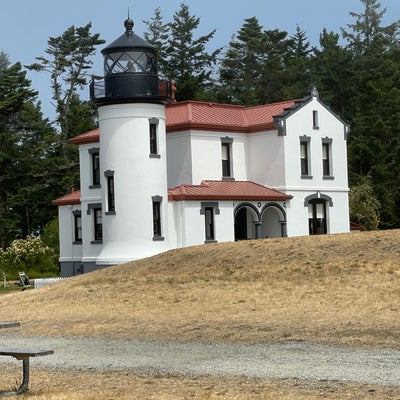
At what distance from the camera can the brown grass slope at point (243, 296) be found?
21562 millimetres

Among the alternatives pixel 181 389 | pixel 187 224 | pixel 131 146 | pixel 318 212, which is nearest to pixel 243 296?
pixel 181 389

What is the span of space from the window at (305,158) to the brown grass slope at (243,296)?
1592cm

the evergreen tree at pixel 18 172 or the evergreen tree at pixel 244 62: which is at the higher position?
the evergreen tree at pixel 244 62

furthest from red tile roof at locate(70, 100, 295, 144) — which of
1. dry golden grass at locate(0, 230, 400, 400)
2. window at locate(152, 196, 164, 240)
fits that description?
dry golden grass at locate(0, 230, 400, 400)

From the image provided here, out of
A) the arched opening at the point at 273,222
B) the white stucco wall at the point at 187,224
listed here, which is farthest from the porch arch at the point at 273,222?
the white stucco wall at the point at 187,224

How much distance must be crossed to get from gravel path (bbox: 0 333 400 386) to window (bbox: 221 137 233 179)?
89.8ft

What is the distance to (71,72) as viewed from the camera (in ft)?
273

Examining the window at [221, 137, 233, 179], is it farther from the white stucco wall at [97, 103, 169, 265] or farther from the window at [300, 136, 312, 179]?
the white stucco wall at [97, 103, 169, 265]

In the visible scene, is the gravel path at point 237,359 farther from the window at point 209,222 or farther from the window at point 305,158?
the window at point 305,158

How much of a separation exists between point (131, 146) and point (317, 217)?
1146 centimetres

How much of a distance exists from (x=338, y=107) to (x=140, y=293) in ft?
203

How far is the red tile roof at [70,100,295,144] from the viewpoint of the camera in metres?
47.0

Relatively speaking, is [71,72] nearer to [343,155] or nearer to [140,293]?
[343,155]

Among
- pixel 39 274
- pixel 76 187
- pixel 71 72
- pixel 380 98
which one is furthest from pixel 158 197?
pixel 71 72
